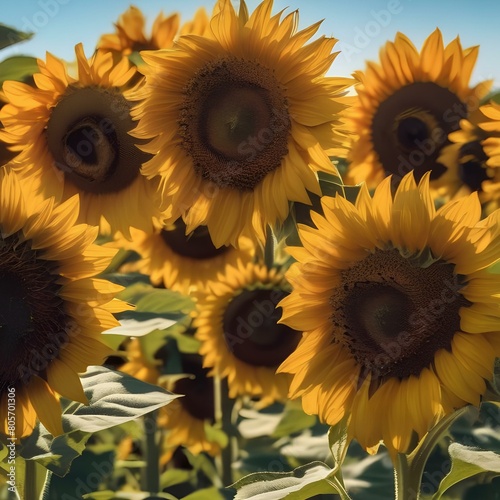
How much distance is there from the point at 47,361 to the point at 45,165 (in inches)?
36.7

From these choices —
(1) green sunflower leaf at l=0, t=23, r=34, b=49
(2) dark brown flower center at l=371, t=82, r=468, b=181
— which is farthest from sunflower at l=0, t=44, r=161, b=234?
(2) dark brown flower center at l=371, t=82, r=468, b=181

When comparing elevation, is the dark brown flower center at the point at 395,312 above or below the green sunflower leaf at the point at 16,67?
below

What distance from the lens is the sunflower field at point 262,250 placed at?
1883mm

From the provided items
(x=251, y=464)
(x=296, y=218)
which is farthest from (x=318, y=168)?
(x=251, y=464)

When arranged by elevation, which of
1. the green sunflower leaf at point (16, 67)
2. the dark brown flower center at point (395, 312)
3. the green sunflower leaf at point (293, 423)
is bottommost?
the green sunflower leaf at point (293, 423)

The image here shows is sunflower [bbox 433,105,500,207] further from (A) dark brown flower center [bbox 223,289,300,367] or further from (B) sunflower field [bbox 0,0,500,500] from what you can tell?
(A) dark brown flower center [bbox 223,289,300,367]

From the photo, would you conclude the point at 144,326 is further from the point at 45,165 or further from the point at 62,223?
the point at 45,165

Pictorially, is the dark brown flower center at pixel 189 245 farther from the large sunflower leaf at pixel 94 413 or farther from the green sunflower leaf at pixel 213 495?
the large sunflower leaf at pixel 94 413

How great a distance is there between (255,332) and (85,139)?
4.49 feet

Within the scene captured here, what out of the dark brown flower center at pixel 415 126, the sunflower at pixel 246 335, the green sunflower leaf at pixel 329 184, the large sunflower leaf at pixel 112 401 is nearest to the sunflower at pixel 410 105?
the dark brown flower center at pixel 415 126

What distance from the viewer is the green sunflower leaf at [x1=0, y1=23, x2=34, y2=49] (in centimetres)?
220

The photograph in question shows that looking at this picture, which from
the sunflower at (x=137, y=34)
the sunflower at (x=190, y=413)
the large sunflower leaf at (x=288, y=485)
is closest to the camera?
the large sunflower leaf at (x=288, y=485)

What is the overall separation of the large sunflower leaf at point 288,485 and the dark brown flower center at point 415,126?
1.56 meters

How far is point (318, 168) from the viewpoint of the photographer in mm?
2217
